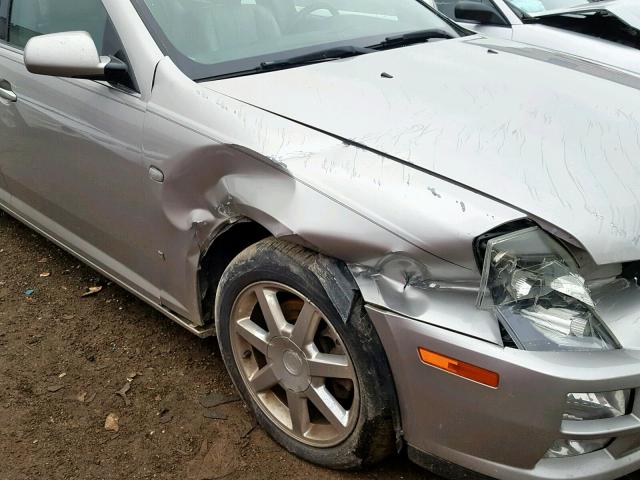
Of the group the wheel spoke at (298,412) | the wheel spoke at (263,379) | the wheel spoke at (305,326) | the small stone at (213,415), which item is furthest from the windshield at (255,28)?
the small stone at (213,415)

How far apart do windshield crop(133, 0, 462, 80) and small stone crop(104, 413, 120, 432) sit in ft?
4.21

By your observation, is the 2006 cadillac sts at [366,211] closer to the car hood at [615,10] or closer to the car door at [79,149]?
the car door at [79,149]

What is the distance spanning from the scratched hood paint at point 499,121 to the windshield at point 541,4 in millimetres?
2541

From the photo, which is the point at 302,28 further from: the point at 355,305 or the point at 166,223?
the point at 355,305

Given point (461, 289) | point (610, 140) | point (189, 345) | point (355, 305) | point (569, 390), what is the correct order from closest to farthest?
point (569, 390), point (461, 289), point (355, 305), point (610, 140), point (189, 345)

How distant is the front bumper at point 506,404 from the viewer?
153 cm

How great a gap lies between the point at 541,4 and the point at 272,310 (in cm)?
410

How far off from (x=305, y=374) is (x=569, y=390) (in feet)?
2.67

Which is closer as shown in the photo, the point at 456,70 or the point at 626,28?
Result: the point at 456,70

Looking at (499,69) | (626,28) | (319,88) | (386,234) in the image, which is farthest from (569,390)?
(626,28)

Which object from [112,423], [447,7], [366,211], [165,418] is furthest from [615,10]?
[112,423]

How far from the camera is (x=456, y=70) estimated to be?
95.3 inches

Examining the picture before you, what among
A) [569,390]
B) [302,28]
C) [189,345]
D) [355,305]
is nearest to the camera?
[569,390]

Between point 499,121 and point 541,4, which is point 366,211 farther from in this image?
point 541,4
